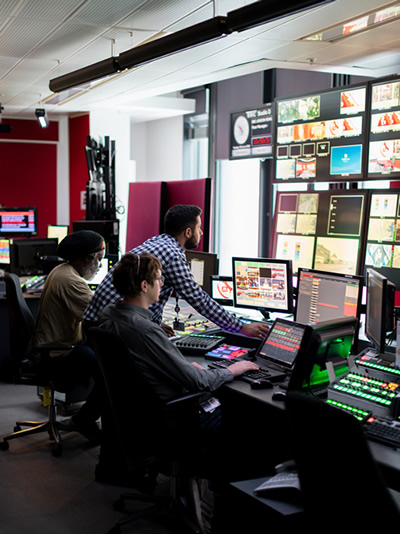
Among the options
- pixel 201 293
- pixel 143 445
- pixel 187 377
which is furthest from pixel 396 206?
pixel 143 445

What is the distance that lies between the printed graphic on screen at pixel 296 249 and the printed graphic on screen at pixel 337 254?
0.07m

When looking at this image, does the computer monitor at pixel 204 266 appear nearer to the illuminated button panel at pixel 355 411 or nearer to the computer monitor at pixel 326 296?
the computer monitor at pixel 326 296

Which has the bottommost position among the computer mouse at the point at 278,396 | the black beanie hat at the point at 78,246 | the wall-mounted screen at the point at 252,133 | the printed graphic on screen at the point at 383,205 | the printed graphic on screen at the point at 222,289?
the computer mouse at the point at 278,396

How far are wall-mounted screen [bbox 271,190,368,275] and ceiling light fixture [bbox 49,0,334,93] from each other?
1.48 m

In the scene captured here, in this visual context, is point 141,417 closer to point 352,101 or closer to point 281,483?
point 281,483

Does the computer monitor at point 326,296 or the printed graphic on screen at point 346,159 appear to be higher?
the printed graphic on screen at point 346,159

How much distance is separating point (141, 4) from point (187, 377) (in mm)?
3216

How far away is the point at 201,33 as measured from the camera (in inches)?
159

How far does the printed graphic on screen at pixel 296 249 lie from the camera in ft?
15.7

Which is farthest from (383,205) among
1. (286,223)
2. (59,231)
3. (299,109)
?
(59,231)

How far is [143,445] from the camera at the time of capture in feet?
8.29

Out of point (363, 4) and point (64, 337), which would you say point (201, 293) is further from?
point (363, 4)

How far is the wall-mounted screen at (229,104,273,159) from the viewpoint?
540cm

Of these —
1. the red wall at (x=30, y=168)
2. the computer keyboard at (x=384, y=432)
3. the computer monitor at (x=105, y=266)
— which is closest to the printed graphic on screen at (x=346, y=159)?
the computer monitor at (x=105, y=266)
